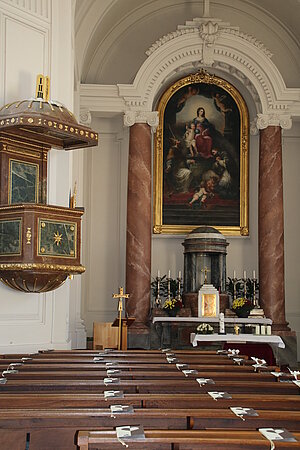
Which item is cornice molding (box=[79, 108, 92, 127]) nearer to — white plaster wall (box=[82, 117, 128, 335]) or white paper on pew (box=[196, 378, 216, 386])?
white plaster wall (box=[82, 117, 128, 335])

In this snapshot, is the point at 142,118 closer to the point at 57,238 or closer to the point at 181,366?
the point at 57,238

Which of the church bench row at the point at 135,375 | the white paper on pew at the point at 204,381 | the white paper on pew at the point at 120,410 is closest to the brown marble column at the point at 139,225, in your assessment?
the church bench row at the point at 135,375

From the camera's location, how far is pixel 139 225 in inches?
494

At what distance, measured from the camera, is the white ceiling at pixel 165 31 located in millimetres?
13961

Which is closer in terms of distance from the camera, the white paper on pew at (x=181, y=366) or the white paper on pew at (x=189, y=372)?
the white paper on pew at (x=189, y=372)

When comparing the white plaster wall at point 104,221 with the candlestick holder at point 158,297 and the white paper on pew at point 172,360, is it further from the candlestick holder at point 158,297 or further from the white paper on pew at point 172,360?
the white paper on pew at point 172,360

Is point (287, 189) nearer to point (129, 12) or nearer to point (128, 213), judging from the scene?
point (128, 213)

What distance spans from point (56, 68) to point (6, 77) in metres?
0.78

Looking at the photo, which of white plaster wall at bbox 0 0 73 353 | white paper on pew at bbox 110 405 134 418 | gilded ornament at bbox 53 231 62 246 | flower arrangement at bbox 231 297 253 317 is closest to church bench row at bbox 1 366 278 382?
white paper on pew at bbox 110 405 134 418

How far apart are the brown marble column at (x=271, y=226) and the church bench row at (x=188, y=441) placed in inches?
400

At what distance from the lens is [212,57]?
1293 centimetres

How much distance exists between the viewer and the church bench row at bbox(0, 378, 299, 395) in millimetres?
3842

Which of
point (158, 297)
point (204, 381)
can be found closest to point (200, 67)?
point (158, 297)

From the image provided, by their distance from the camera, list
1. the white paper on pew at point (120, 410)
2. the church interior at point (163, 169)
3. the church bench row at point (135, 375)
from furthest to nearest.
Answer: the church interior at point (163, 169), the church bench row at point (135, 375), the white paper on pew at point (120, 410)
